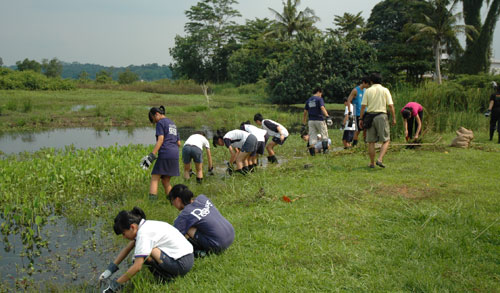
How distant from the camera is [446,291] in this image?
3.41 m

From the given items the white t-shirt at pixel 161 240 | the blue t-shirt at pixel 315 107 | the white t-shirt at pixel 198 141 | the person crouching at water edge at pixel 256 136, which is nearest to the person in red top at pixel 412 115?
the blue t-shirt at pixel 315 107

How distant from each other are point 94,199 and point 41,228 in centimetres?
141

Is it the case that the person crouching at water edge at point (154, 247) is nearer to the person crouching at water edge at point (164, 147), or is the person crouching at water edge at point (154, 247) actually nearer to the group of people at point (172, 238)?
the group of people at point (172, 238)

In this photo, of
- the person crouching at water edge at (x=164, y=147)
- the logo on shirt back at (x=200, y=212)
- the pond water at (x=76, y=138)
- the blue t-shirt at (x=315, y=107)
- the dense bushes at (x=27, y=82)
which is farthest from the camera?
the dense bushes at (x=27, y=82)

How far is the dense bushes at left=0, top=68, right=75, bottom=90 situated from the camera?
3709 centimetres

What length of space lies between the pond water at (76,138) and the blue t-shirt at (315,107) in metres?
7.47

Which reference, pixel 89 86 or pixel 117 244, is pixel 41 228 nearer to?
pixel 117 244

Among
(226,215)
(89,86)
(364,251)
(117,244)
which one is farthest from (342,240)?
(89,86)

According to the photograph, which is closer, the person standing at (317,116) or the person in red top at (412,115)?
the person standing at (317,116)

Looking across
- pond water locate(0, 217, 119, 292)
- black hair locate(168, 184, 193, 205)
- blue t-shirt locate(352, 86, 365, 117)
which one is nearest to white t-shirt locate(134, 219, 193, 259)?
black hair locate(168, 184, 193, 205)

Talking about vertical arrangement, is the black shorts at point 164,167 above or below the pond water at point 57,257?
above

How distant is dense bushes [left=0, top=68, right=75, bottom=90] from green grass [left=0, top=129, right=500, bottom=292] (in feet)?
109

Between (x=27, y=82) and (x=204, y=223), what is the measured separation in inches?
1640

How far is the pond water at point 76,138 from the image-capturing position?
14602mm
